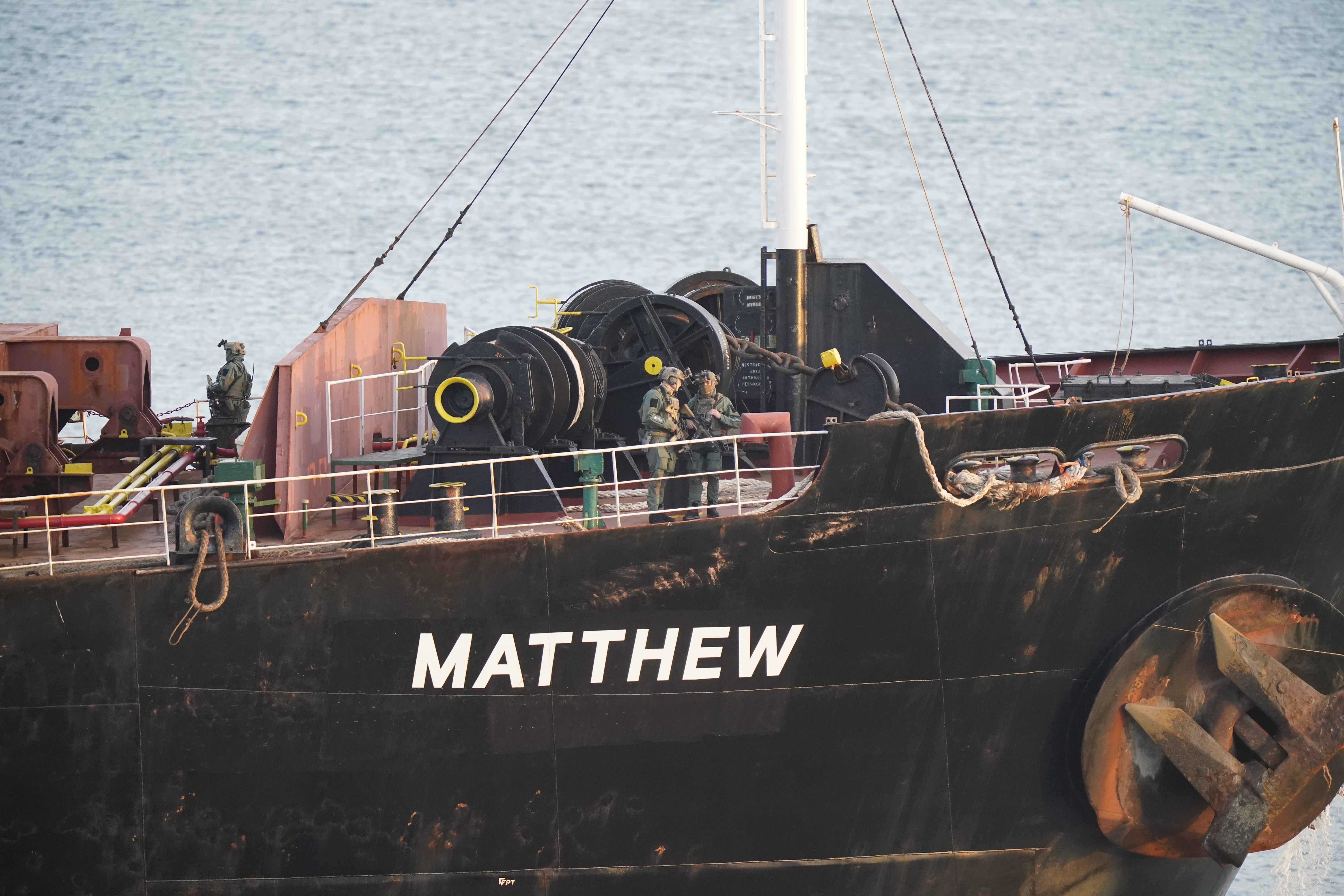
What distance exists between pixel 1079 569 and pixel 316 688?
4980mm

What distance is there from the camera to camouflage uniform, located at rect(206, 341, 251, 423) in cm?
1302

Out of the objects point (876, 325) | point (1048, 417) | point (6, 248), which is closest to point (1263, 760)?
point (1048, 417)

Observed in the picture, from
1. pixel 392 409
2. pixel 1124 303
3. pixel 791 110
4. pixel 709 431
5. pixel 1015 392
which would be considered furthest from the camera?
pixel 1124 303

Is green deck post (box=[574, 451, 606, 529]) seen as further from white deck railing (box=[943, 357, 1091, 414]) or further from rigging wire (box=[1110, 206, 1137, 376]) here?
rigging wire (box=[1110, 206, 1137, 376])

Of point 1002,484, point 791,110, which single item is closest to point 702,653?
point 1002,484

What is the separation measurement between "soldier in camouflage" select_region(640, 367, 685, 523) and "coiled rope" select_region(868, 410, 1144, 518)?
199 cm

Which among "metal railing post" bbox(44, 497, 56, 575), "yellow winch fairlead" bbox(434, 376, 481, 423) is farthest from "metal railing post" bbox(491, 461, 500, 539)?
"metal railing post" bbox(44, 497, 56, 575)

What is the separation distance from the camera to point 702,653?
8.92 meters

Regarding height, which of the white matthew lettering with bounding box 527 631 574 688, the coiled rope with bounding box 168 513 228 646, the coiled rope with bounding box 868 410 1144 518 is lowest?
the white matthew lettering with bounding box 527 631 574 688

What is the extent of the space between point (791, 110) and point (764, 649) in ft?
17.5

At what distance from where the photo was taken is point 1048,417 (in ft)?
29.8

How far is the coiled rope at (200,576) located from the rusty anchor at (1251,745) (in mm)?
5841

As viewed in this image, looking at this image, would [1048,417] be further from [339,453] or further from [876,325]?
[339,453]

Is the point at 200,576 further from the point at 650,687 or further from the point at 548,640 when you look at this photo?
the point at 650,687
